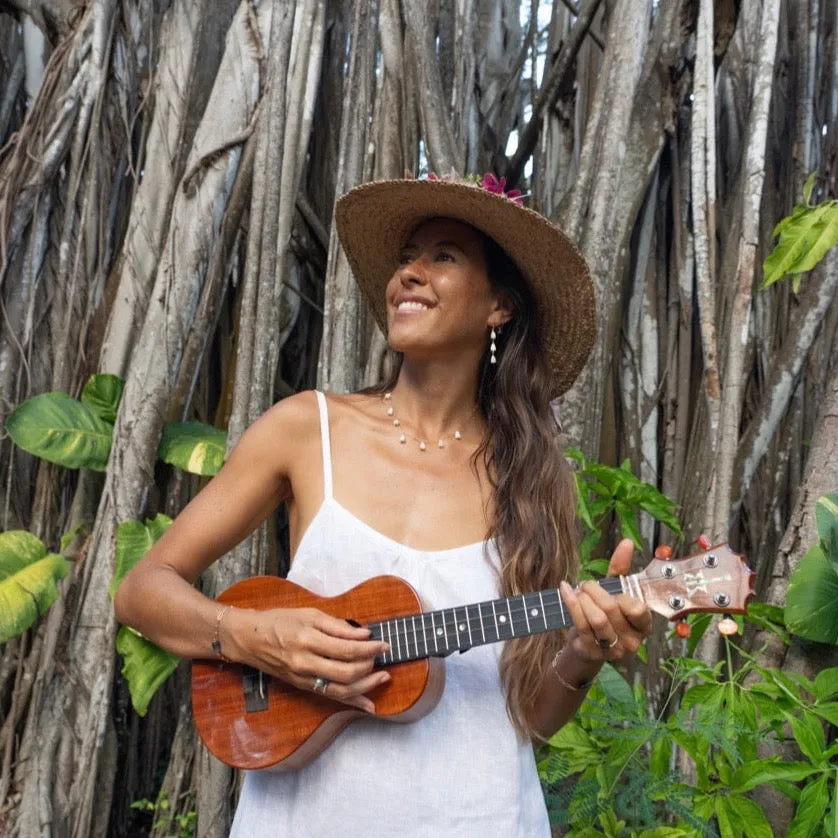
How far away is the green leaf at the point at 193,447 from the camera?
7.57 feet

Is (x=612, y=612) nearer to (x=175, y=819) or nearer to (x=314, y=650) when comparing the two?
(x=314, y=650)

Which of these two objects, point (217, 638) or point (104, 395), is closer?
point (217, 638)

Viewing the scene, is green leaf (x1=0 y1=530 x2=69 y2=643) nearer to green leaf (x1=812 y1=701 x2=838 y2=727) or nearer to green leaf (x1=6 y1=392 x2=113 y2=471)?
green leaf (x1=6 y1=392 x2=113 y2=471)

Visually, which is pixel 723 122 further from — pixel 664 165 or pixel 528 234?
pixel 528 234

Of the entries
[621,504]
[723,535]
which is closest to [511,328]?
[621,504]

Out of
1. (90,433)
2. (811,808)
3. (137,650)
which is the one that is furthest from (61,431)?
(811,808)

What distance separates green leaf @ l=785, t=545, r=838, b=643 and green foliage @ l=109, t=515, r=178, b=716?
1.27 meters

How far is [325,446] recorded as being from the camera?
4.34ft

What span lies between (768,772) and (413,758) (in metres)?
0.55

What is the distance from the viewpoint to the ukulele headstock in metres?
1.03

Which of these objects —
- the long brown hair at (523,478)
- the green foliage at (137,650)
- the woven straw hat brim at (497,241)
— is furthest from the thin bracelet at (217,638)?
the green foliage at (137,650)

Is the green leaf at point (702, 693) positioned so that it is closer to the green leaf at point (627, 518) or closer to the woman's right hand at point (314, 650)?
the green leaf at point (627, 518)

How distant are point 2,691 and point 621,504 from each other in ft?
4.89

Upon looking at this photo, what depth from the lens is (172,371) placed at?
243 cm
